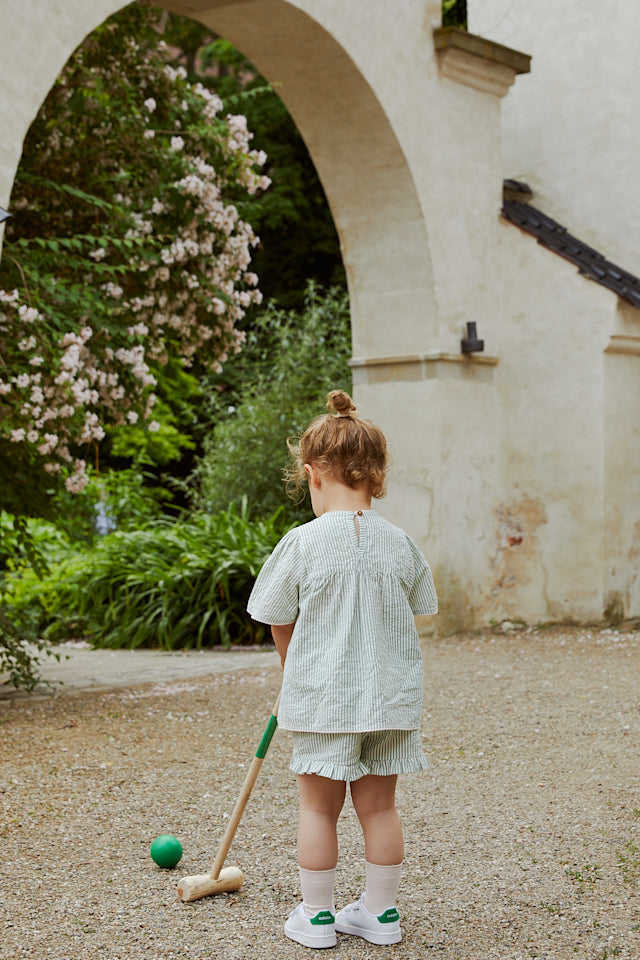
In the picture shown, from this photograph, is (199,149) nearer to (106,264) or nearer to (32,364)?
(106,264)

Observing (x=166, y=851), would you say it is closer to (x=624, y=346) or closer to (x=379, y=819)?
(x=379, y=819)

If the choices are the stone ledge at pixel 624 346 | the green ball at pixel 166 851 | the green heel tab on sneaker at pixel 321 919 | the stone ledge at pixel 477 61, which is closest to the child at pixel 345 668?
the green heel tab on sneaker at pixel 321 919

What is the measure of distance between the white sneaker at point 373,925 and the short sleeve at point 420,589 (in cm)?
71

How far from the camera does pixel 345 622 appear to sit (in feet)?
8.39

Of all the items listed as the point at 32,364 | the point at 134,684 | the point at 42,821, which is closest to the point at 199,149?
the point at 32,364

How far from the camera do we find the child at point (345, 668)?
2.53 metres

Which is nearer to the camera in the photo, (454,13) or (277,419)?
(277,419)

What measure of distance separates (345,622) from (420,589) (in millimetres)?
257

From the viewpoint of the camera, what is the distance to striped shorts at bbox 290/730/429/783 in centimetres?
251

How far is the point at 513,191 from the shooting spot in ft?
27.6

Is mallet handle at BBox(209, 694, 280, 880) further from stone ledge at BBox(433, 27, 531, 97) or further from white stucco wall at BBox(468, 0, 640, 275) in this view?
white stucco wall at BBox(468, 0, 640, 275)

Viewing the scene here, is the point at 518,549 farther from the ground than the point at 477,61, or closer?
closer

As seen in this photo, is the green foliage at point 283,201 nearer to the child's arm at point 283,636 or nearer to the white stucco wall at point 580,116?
the white stucco wall at point 580,116

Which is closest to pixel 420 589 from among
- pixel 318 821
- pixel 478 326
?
pixel 318 821
